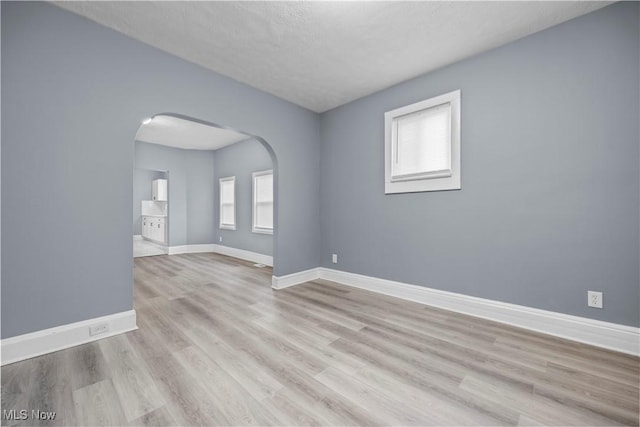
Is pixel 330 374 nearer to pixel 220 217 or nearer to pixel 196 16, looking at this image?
pixel 196 16

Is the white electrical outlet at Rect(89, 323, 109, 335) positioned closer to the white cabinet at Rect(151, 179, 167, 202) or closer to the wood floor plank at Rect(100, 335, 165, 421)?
the wood floor plank at Rect(100, 335, 165, 421)

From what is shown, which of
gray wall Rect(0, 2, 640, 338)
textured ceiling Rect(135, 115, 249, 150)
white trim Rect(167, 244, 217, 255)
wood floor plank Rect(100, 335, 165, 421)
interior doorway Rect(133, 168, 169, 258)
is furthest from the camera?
interior doorway Rect(133, 168, 169, 258)

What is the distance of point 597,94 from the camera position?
209 centimetres

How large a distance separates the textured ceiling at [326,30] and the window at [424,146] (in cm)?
46

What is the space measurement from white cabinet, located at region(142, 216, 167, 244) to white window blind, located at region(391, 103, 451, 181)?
6447mm

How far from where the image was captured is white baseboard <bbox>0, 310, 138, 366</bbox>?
1821 mm

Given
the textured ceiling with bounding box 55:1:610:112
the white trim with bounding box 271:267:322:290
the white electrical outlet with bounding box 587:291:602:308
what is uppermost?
the textured ceiling with bounding box 55:1:610:112

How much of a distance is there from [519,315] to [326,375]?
2014 millimetres

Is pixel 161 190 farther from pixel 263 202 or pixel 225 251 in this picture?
pixel 263 202

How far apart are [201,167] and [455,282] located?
21.9 feet

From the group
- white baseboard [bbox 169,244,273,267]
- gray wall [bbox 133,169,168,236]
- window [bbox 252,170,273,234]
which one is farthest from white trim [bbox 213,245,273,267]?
gray wall [bbox 133,169,168,236]

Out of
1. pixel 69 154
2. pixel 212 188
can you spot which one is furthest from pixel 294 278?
pixel 212 188

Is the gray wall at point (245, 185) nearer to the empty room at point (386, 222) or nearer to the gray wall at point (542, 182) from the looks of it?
the empty room at point (386, 222)

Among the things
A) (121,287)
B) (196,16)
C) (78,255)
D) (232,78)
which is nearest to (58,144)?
(78,255)
